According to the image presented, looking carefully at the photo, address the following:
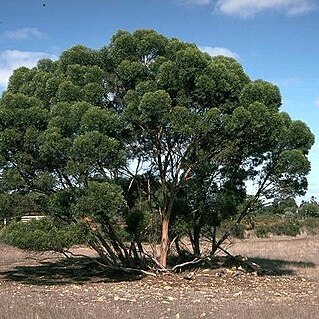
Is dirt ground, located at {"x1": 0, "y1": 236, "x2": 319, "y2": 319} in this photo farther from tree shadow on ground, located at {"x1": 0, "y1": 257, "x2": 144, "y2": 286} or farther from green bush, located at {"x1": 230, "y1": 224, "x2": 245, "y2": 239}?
green bush, located at {"x1": 230, "y1": 224, "x2": 245, "y2": 239}

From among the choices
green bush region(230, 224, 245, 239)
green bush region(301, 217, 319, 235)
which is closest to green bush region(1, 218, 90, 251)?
green bush region(230, 224, 245, 239)

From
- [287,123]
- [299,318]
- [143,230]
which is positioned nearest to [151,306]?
[299,318]

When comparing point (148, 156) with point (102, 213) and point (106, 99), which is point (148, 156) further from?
point (102, 213)

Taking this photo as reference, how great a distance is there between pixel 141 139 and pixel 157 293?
513cm

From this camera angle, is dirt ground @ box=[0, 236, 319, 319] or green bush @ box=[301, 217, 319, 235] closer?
dirt ground @ box=[0, 236, 319, 319]

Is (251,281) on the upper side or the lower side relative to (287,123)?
lower

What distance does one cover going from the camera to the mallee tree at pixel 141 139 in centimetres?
1399

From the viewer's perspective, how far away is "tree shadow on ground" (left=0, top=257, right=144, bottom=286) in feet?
52.9

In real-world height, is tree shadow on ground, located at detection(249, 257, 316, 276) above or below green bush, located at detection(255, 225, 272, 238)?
below

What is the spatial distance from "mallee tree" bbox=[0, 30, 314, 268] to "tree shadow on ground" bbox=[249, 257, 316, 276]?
2.66m

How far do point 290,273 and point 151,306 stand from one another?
9313 mm

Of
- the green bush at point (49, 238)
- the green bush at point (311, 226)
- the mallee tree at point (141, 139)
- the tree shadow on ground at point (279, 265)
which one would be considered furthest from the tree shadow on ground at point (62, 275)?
the green bush at point (311, 226)

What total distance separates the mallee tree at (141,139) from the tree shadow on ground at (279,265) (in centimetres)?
266

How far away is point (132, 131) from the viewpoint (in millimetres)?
15492
